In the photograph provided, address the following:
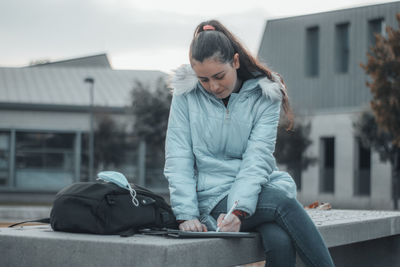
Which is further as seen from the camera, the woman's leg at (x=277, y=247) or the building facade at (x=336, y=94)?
the building facade at (x=336, y=94)

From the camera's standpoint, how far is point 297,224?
3.62 meters

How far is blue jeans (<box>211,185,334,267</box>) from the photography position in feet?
11.8

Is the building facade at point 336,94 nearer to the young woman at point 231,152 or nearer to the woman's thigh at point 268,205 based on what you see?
the young woman at point 231,152

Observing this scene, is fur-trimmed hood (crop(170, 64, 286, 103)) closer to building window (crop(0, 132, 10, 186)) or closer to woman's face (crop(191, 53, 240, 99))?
woman's face (crop(191, 53, 240, 99))

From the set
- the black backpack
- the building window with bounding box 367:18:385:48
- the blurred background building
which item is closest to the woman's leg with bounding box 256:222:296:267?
the black backpack

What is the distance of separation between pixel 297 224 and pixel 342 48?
29.0 m

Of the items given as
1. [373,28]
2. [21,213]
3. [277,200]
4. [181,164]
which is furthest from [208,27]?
[373,28]

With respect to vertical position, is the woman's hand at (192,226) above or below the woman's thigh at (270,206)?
below

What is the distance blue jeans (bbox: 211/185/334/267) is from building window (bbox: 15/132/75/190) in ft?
107

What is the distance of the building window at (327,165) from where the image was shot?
3159cm

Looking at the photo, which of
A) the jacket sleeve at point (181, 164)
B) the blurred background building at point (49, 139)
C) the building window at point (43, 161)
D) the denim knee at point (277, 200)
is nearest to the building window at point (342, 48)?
the blurred background building at point (49, 139)

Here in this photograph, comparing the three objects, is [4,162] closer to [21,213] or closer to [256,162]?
[21,213]

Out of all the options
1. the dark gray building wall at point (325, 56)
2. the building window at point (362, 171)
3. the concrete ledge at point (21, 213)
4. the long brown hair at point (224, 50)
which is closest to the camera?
the long brown hair at point (224, 50)

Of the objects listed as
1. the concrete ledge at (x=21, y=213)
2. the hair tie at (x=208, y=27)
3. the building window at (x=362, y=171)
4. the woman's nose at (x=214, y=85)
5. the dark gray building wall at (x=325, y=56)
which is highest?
the dark gray building wall at (x=325, y=56)
